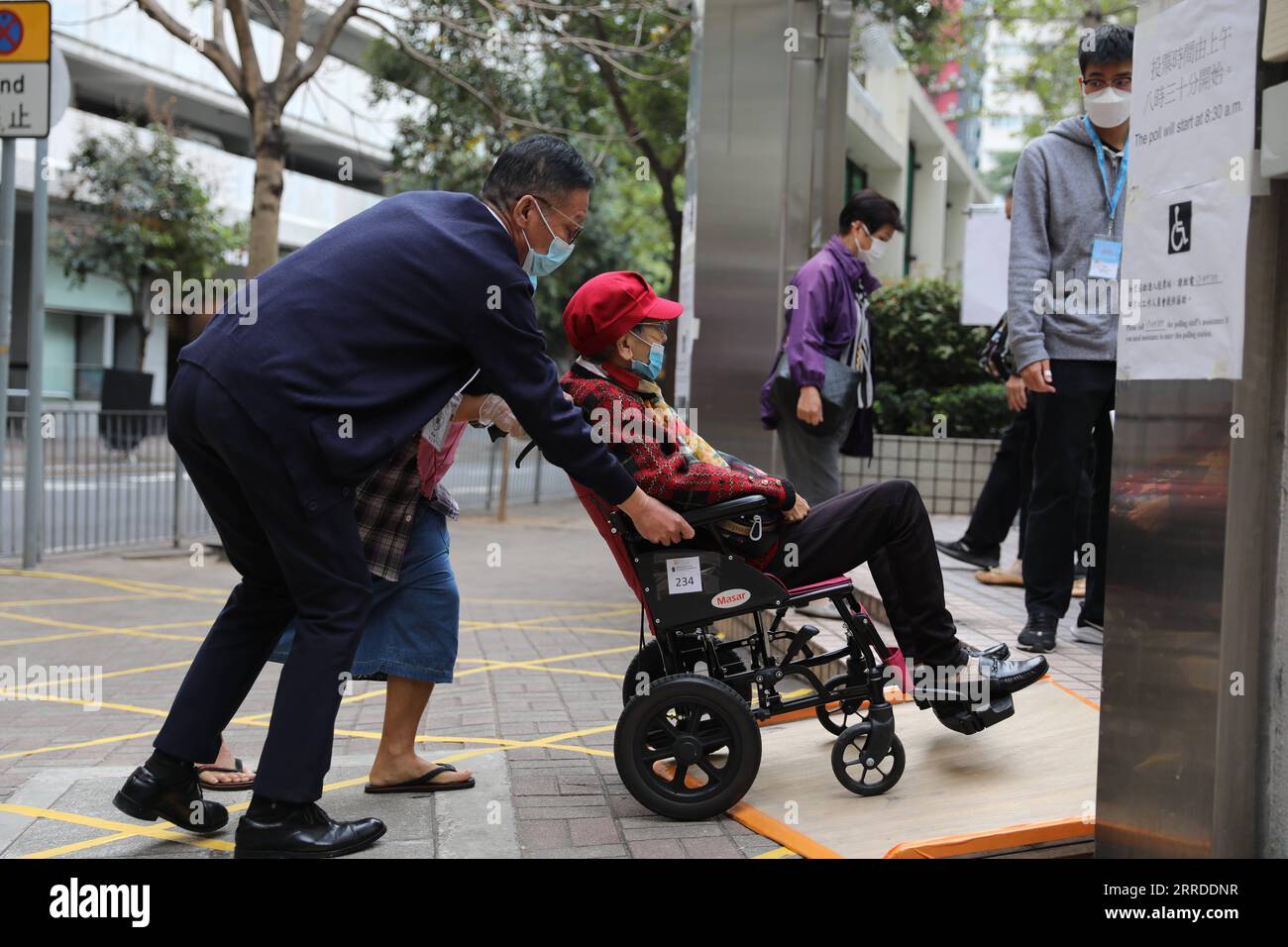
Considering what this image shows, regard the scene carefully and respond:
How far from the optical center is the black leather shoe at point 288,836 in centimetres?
307

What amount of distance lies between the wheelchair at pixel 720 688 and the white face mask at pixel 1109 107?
7.06 feet

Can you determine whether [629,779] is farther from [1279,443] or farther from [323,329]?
[1279,443]

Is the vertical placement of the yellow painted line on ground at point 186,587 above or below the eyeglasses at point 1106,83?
below

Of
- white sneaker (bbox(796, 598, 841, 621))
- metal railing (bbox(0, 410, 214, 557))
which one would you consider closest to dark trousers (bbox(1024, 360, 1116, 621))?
white sneaker (bbox(796, 598, 841, 621))

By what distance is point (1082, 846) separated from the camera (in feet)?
10.5

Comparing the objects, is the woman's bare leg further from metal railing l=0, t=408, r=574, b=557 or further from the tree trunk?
metal railing l=0, t=408, r=574, b=557

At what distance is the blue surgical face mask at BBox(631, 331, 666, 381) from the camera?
378 centimetres

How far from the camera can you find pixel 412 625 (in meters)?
3.74

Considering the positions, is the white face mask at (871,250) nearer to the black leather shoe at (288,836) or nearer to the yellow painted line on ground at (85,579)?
the black leather shoe at (288,836)

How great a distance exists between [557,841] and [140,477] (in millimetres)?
8949

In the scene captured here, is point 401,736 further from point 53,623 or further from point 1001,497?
point 53,623

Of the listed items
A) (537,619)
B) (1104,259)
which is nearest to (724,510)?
(1104,259)

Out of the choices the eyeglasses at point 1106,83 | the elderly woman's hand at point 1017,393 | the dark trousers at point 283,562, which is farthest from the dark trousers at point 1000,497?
the dark trousers at point 283,562

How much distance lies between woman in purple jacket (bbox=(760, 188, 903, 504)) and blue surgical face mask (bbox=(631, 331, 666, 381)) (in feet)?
6.07
